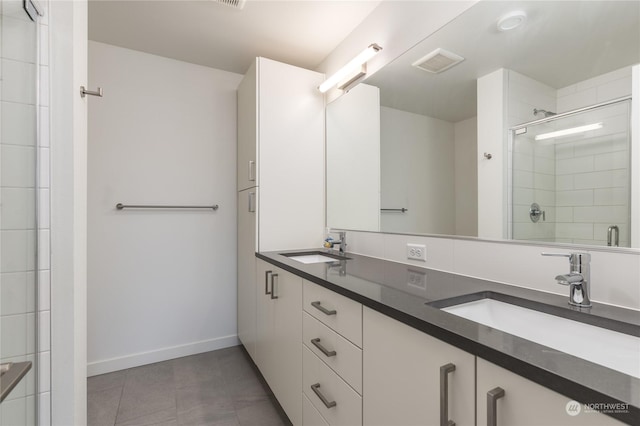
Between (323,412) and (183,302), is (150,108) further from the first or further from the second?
(323,412)

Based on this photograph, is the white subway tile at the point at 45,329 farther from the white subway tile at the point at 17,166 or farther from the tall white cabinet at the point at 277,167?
the tall white cabinet at the point at 277,167

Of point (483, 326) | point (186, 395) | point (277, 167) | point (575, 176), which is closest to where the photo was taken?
point (483, 326)

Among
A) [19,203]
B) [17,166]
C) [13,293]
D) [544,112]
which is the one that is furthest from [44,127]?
[544,112]

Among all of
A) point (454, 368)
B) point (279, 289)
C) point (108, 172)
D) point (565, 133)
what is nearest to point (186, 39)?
point (108, 172)

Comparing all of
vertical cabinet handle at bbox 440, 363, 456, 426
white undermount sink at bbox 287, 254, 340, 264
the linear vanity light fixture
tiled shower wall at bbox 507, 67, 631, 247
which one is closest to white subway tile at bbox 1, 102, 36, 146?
white undermount sink at bbox 287, 254, 340, 264

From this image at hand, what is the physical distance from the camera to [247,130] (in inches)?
87.7

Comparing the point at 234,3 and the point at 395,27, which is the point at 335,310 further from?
the point at 234,3

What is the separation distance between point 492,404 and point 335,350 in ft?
2.05

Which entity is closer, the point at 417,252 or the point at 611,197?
the point at 611,197

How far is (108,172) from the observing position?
215 cm

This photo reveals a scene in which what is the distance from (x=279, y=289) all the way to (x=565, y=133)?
1.38 meters

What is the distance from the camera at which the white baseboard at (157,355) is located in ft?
6.84

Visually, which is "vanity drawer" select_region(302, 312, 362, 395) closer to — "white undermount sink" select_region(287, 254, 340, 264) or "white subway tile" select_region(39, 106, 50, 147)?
"white undermount sink" select_region(287, 254, 340, 264)

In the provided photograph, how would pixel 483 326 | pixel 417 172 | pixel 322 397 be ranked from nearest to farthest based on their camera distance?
pixel 483 326 → pixel 322 397 → pixel 417 172
